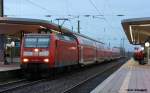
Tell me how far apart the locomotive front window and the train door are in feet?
3.92

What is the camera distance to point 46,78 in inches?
1148

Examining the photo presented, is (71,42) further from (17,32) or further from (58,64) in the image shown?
(17,32)

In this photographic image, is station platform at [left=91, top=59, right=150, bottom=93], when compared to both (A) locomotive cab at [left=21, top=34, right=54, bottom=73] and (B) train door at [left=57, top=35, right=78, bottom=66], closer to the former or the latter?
(B) train door at [left=57, top=35, right=78, bottom=66]

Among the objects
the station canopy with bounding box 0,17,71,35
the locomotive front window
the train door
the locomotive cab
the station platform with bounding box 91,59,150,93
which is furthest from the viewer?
the station canopy with bounding box 0,17,71,35

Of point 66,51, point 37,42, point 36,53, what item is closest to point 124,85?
point 36,53

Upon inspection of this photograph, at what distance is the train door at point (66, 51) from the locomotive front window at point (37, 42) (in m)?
1.19

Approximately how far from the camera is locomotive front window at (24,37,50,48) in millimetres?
28344

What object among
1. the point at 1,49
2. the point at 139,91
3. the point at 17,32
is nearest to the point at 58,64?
the point at 139,91

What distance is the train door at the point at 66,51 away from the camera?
29875mm

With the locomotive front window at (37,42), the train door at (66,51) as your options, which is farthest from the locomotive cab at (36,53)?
the train door at (66,51)

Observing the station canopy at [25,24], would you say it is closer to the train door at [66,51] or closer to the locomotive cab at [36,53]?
the train door at [66,51]

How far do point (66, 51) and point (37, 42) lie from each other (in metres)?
4.14

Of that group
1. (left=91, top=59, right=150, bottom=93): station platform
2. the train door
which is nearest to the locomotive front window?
the train door

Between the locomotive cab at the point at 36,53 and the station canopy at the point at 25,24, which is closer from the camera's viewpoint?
the locomotive cab at the point at 36,53
